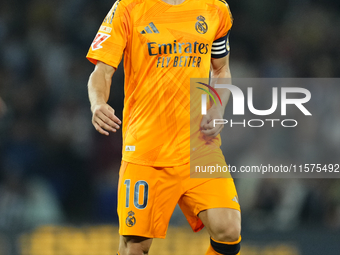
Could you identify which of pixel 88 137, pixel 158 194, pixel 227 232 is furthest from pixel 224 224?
pixel 88 137

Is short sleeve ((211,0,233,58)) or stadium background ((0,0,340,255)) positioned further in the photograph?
stadium background ((0,0,340,255))

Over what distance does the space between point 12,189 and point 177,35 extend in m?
3.11

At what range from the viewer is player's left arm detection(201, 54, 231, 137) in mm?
2465

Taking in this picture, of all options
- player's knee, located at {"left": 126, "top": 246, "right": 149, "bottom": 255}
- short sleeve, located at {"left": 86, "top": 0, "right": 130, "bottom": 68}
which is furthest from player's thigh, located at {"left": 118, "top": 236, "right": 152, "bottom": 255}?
short sleeve, located at {"left": 86, "top": 0, "right": 130, "bottom": 68}

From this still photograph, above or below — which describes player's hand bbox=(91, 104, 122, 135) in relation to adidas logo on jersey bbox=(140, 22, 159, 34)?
below

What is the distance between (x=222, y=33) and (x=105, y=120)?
3.35 feet

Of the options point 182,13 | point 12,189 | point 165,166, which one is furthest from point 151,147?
point 12,189

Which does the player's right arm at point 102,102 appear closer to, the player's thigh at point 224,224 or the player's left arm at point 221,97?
the player's left arm at point 221,97

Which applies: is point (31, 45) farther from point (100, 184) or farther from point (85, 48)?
point (100, 184)

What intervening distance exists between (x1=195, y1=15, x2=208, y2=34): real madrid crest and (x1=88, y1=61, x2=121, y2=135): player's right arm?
22.2 inches

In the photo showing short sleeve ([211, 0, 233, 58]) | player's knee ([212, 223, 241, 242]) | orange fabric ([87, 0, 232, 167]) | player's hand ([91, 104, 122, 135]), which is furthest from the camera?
short sleeve ([211, 0, 233, 58])

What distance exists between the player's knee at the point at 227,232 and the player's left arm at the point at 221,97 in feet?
1.78

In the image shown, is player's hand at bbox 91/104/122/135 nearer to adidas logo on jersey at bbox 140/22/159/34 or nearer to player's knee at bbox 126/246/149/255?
adidas logo on jersey at bbox 140/22/159/34

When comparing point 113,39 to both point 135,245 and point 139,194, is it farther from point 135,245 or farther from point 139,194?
point 135,245
